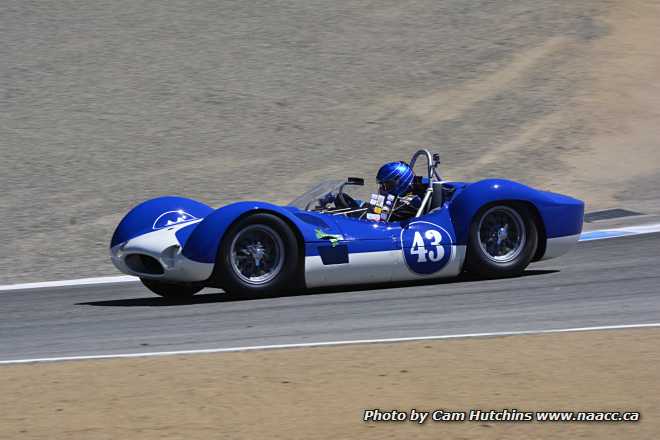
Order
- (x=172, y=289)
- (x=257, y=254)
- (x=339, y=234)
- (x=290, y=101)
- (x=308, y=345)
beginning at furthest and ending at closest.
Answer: (x=290, y=101) < (x=172, y=289) < (x=339, y=234) < (x=257, y=254) < (x=308, y=345)

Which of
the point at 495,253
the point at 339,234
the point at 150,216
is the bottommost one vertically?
the point at 495,253

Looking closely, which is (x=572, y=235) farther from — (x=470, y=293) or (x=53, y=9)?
(x=53, y=9)

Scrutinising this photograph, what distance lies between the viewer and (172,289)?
1005 cm

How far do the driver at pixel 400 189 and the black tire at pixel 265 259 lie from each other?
1.21 meters

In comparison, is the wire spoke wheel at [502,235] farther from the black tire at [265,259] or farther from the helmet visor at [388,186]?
the black tire at [265,259]

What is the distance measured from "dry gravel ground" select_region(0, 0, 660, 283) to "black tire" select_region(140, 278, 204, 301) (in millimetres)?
2432

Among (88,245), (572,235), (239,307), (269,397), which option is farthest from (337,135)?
(269,397)

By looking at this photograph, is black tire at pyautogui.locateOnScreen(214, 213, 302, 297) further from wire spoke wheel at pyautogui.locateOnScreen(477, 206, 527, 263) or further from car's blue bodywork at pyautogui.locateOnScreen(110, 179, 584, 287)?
wire spoke wheel at pyautogui.locateOnScreen(477, 206, 527, 263)

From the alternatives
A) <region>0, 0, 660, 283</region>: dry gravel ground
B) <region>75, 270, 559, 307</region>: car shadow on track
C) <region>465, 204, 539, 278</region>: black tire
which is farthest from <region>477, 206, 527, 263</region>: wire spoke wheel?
<region>0, 0, 660, 283</region>: dry gravel ground

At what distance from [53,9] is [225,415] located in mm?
20886

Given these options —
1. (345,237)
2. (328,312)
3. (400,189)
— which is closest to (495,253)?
(400,189)

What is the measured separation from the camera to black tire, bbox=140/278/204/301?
392 inches

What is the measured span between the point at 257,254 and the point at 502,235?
7.90ft

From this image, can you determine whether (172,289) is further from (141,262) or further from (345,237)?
(345,237)
